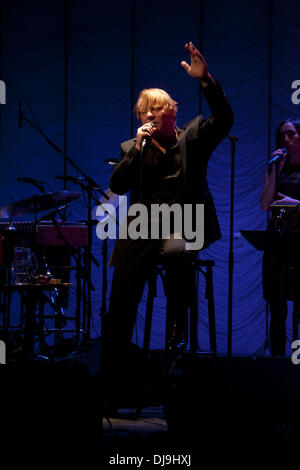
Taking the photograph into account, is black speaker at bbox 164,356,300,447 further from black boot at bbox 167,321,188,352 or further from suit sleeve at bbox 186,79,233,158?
suit sleeve at bbox 186,79,233,158

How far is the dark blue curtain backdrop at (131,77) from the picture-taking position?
675cm

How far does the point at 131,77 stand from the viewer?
688 centimetres

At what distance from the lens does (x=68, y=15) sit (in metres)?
6.84

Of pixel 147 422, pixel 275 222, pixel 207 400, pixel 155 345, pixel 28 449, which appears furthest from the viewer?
pixel 155 345

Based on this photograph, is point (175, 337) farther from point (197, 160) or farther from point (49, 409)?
→ point (49, 409)

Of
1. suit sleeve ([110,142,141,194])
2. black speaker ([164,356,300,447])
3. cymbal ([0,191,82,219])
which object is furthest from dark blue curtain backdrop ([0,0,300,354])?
black speaker ([164,356,300,447])

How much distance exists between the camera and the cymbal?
398cm

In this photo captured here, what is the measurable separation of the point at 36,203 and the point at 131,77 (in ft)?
Result: 11.2

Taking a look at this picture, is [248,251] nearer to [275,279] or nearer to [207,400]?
[275,279]

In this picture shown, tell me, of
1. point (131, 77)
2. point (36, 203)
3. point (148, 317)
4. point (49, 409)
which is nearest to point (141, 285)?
point (148, 317)

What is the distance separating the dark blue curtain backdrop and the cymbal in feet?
8.26
